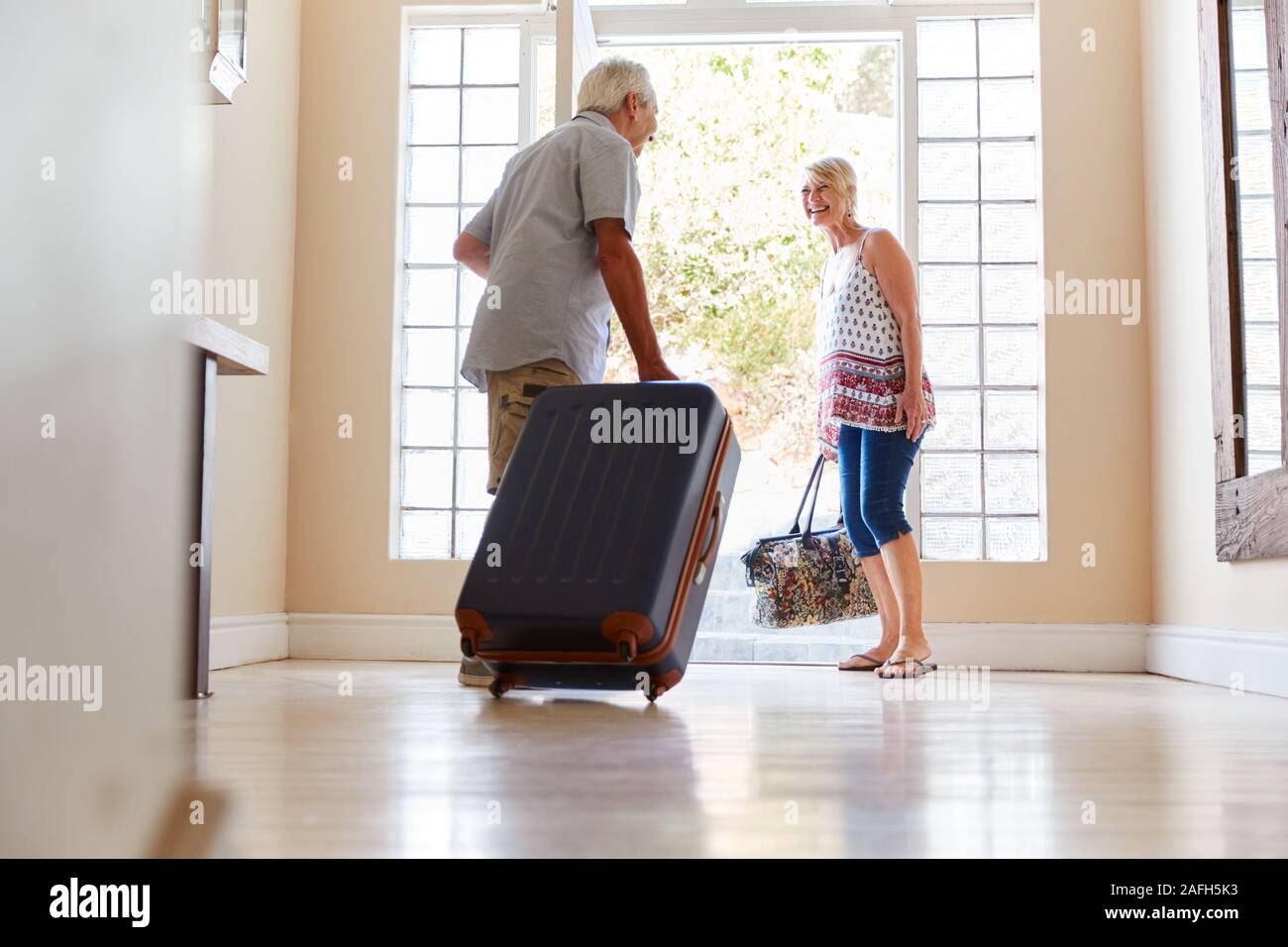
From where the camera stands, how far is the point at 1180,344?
11.0ft

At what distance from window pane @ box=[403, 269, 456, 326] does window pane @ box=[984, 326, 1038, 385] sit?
181 cm

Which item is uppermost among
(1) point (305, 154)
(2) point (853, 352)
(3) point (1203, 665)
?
(1) point (305, 154)

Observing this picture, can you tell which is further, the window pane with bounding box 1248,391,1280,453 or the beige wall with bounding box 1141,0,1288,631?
the beige wall with bounding box 1141,0,1288,631

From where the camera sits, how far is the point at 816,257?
27.6 feet

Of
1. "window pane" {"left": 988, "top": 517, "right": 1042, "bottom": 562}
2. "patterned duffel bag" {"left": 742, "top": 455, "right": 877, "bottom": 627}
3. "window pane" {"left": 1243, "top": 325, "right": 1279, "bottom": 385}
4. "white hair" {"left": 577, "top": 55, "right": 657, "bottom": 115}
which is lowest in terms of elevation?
"patterned duffel bag" {"left": 742, "top": 455, "right": 877, "bottom": 627}

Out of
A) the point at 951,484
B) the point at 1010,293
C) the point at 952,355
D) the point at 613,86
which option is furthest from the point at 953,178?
the point at 613,86

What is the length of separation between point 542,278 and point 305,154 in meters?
1.86

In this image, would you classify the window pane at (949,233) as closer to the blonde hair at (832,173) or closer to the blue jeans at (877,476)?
the blonde hair at (832,173)

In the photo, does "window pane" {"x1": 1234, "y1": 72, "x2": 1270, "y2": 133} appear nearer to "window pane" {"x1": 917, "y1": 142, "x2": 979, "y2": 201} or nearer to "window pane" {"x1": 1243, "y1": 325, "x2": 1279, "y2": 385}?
"window pane" {"x1": 1243, "y1": 325, "x2": 1279, "y2": 385}

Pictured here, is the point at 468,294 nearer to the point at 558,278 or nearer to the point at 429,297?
the point at 429,297

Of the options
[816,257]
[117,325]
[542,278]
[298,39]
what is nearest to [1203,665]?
[542,278]

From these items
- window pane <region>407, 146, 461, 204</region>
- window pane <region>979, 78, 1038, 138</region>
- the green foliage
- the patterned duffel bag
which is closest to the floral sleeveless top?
the patterned duffel bag

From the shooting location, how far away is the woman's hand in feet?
9.64
